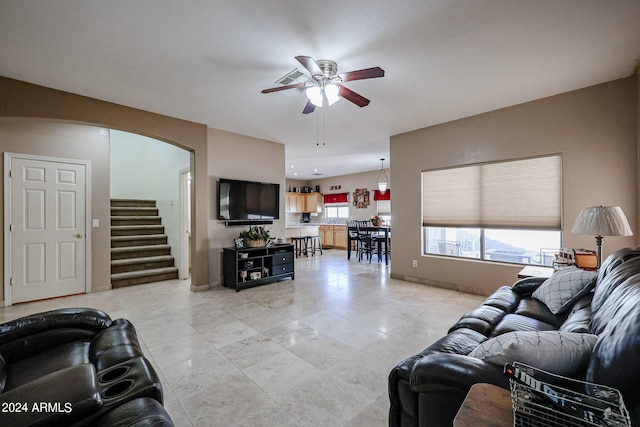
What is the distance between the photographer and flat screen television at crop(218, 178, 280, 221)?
183 inches

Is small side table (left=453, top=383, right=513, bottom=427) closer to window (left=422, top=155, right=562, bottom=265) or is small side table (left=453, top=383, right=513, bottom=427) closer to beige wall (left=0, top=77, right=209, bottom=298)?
window (left=422, top=155, right=562, bottom=265)

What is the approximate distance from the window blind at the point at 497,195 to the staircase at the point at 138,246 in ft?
16.2

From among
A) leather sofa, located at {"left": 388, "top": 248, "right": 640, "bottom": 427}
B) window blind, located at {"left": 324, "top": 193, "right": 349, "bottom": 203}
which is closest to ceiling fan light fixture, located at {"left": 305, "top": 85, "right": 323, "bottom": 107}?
leather sofa, located at {"left": 388, "top": 248, "right": 640, "bottom": 427}

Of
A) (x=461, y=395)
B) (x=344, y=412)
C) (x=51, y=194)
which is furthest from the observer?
(x=51, y=194)

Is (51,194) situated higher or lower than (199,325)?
higher

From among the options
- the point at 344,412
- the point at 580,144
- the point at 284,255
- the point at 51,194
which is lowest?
the point at 344,412

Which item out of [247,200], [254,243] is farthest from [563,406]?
[247,200]

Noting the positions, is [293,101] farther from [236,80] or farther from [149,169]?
[149,169]

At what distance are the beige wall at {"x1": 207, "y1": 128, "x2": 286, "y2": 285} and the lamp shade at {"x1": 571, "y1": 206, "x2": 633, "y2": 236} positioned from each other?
4.42 m

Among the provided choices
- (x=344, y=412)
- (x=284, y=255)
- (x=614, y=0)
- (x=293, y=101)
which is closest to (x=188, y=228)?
(x=284, y=255)

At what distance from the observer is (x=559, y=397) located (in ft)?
2.10

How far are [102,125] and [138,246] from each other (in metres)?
2.70

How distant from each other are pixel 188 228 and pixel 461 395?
17.1 ft

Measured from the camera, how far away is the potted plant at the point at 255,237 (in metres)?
4.55
